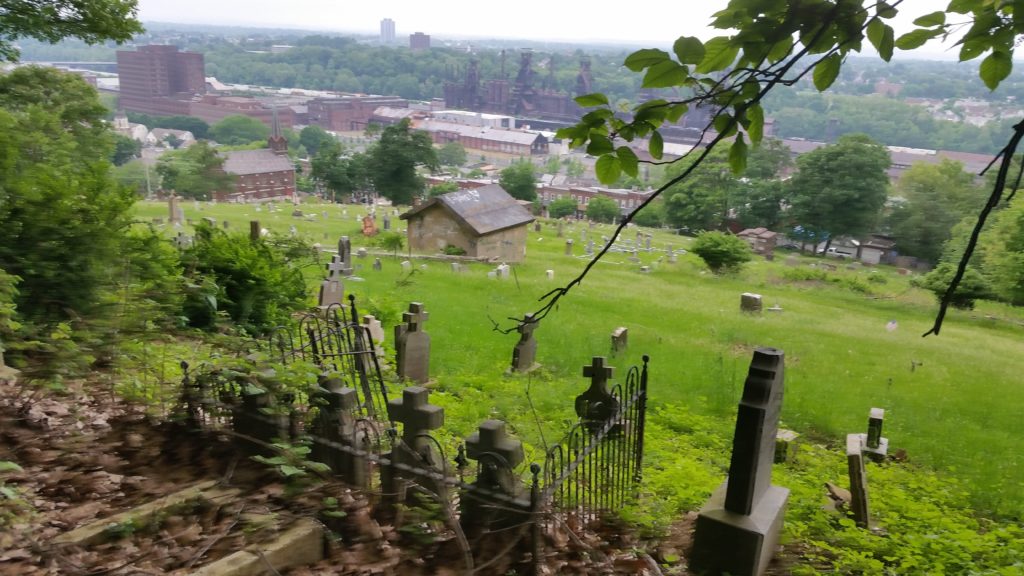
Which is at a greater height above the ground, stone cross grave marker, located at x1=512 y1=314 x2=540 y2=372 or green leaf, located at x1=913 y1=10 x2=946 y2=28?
green leaf, located at x1=913 y1=10 x2=946 y2=28

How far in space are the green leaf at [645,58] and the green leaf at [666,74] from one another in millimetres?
14

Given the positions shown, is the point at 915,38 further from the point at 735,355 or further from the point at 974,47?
the point at 735,355

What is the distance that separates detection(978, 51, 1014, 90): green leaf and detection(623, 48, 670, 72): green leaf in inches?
42.2

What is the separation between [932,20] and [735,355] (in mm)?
11003

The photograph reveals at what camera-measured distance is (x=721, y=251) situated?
25.2 meters

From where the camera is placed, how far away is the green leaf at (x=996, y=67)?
2.10 m

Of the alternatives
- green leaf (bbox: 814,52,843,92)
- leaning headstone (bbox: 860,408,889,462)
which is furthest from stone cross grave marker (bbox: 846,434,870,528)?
green leaf (bbox: 814,52,843,92)

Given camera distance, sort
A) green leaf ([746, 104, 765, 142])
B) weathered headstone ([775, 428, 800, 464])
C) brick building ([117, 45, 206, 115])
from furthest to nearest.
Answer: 1. brick building ([117, 45, 206, 115])
2. weathered headstone ([775, 428, 800, 464])
3. green leaf ([746, 104, 765, 142])

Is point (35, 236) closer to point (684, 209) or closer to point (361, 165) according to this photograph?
point (684, 209)

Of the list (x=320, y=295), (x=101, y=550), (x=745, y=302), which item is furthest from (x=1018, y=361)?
(x=101, y=550)

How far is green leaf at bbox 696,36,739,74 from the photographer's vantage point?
1.94m

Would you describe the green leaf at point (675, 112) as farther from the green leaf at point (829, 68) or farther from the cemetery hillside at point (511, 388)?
the green leaf at point (829, 68)

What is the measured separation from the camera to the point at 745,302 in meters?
17.5

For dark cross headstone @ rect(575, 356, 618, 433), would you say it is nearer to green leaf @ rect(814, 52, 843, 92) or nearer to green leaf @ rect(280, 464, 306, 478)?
green leaf @ rect(280, 464, 306, 478)
